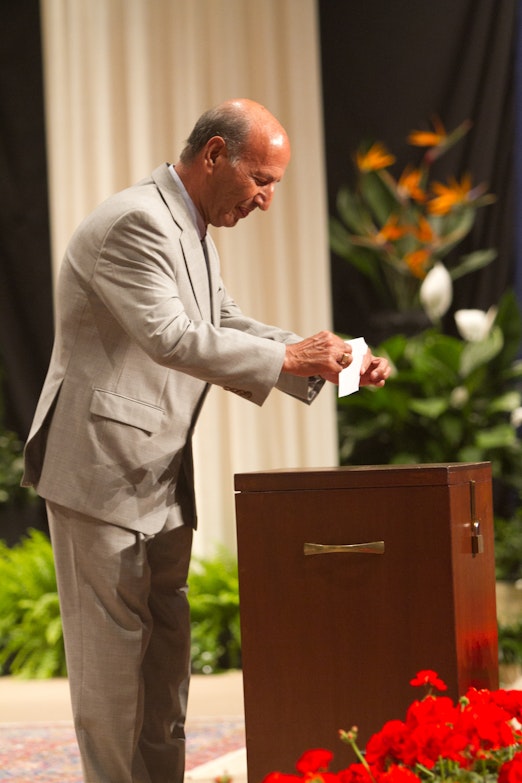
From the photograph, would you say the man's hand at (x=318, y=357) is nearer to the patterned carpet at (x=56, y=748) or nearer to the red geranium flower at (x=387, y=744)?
the red geranium flower at (x=387, y=744)

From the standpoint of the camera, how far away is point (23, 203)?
23.0 feet

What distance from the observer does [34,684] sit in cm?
512

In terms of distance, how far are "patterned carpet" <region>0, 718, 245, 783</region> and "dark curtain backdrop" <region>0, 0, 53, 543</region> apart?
3.12m

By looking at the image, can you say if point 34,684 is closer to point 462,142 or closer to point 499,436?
point 499,436

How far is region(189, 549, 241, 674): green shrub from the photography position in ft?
16.8

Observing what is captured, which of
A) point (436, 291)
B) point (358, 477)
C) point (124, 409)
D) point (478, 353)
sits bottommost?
point (358, 477)

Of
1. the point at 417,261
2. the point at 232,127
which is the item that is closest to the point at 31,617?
the point at 417,261

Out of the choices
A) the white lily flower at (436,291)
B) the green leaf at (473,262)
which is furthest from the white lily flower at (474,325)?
the green leaf at (473,262)

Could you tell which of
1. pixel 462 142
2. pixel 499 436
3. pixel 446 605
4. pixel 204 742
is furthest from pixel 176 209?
pixel 462 142

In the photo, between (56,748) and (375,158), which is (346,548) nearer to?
(56,748)

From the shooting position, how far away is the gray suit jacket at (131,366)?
2.33 metres

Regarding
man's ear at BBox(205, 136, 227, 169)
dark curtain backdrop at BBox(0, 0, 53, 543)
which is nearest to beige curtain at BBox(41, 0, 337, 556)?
dark curtain backdrop at BBox(0, 0, 53, 543)

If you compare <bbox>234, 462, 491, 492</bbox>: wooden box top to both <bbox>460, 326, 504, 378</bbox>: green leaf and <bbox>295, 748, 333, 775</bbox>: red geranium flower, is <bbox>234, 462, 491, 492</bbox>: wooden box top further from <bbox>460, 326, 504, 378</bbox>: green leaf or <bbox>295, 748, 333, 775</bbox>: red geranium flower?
<bbox>460, 326, 504, 378</bbox>: green leaf

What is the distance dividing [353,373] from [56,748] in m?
2.00
